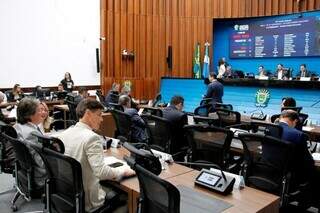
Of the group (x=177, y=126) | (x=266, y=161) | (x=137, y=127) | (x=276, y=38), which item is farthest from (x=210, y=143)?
(x=276, y=38)

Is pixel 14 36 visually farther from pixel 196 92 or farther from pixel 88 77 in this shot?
pixel 196 92

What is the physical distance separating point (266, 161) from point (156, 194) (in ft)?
5.46

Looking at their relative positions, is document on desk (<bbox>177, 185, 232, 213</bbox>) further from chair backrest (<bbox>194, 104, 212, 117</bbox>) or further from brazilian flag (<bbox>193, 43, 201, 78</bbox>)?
brazilian flag (<bbox>193, 43, 201, 78</bbox>)

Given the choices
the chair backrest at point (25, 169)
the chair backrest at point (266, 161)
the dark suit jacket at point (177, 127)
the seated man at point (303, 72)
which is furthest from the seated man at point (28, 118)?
the seated man at point (303, 72)

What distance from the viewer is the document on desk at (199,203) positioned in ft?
6.79

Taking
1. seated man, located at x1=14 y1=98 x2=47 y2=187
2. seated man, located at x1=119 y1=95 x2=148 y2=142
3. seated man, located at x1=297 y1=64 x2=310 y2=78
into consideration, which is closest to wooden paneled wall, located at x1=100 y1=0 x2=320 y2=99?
seated man, located at x1=297 y1=64 x2=310 y2=78

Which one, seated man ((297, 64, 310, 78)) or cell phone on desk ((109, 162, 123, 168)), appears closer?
cell phone on desk ((109, 162, 123, 168))

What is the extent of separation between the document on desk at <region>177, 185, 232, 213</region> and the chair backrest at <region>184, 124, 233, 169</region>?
3.96ft

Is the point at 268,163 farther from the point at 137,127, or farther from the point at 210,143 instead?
the point at 137,127

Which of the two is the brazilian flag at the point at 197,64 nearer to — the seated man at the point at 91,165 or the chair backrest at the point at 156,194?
the seated man at the point at 91,165

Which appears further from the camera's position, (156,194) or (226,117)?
(226,117)

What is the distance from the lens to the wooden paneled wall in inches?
479

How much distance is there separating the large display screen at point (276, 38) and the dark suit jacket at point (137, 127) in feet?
26.1

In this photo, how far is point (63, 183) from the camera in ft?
8.10
